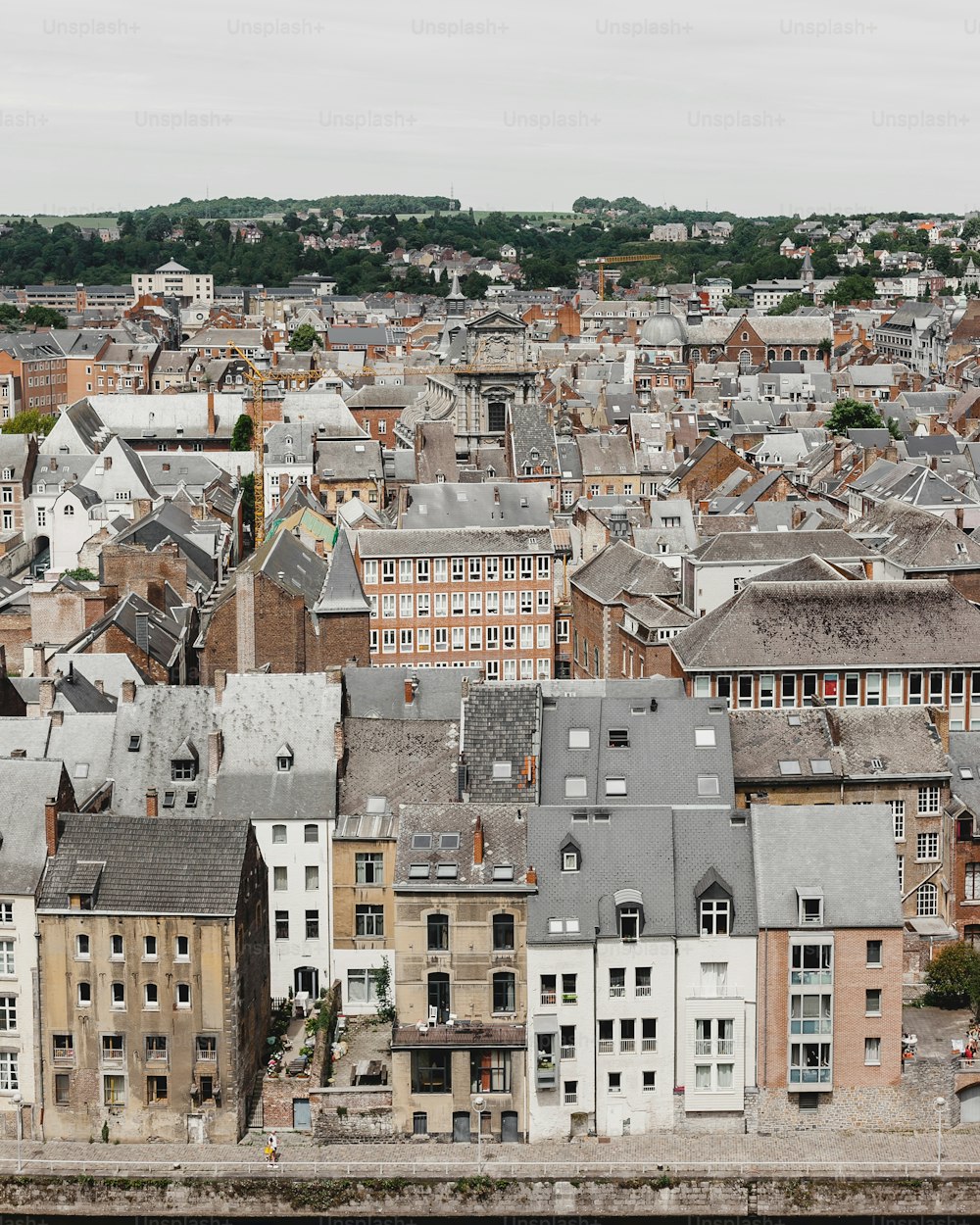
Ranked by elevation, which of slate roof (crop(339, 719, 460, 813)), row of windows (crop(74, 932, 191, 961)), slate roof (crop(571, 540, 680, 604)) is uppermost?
slate roof (crop(571, 540, 680, 604))

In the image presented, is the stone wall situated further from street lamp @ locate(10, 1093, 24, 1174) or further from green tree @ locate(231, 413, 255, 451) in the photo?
green tree @ locate(231, 413, 255, 451)

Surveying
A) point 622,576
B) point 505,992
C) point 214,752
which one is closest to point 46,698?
point 214,752

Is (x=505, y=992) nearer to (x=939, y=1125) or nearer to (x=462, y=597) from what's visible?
(x=939, y=1125)

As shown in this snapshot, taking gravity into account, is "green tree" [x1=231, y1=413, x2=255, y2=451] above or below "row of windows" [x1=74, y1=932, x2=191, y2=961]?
above

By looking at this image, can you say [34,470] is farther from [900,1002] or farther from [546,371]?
[900,1002]

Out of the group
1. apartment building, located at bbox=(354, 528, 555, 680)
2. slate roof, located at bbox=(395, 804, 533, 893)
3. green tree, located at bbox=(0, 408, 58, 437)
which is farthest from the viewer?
green tree, located at bbox=(0, 408, 58, 437)

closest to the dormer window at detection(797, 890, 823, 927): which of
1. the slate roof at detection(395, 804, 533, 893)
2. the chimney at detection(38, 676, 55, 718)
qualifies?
the slate roof at detection(395, 804, 533, 893)

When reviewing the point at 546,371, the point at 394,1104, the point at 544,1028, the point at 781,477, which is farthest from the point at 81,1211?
the point at 546,371

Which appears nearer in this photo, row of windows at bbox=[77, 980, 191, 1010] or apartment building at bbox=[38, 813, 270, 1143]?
apartment building at bbox=[38, 813, 270, 1143]

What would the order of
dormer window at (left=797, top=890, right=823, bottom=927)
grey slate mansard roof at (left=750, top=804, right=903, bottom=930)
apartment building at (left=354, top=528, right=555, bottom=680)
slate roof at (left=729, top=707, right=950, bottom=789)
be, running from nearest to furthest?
dormer window at (left=797, top=890, right=823, bottom=927), grey slate mansard roof at (left=750, top=804, right=903, bottom=930), slate roof at (left=729, top=707, right=950, bottom=789), apartment building at (left=354, top=528, right=555, bottom=680)
